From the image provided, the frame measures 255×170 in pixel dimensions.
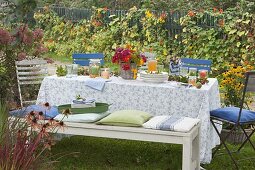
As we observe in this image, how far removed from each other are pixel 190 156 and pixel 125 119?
64cm

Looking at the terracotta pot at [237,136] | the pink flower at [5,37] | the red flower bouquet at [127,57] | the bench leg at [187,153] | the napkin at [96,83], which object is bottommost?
the terracotta pot at [237,136]

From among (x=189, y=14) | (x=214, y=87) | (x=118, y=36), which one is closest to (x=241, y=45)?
(x=189, y=14)

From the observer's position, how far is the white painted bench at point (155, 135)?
15.5 feet

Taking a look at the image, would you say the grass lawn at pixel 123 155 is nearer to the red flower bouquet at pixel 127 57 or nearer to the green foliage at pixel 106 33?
the red flower bouquet at pixel 127 57

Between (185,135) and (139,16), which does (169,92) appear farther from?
(139,16)

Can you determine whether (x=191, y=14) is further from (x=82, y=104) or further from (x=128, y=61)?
(x=82, y=104)

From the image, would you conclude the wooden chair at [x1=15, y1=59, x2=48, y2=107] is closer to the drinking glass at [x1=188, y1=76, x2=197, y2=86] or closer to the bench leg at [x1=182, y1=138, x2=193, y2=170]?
the drinking glass at [x1=188, y1=76, x2=197, y2=86]

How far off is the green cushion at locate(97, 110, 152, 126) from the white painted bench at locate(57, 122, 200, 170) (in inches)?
1.7

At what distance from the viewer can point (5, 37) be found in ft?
23.3

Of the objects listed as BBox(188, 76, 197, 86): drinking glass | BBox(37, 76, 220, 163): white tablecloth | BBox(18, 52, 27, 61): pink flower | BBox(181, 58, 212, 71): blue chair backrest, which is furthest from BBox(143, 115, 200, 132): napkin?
BBox(18, 52, 27, 61): pink flower

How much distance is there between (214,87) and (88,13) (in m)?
7.58

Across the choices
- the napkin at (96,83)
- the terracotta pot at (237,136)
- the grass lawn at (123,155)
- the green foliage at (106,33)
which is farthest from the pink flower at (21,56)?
the green foliage at (106,33)

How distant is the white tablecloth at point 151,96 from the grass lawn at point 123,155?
330 mm

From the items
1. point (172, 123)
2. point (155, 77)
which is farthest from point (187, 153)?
point (155, 77)
